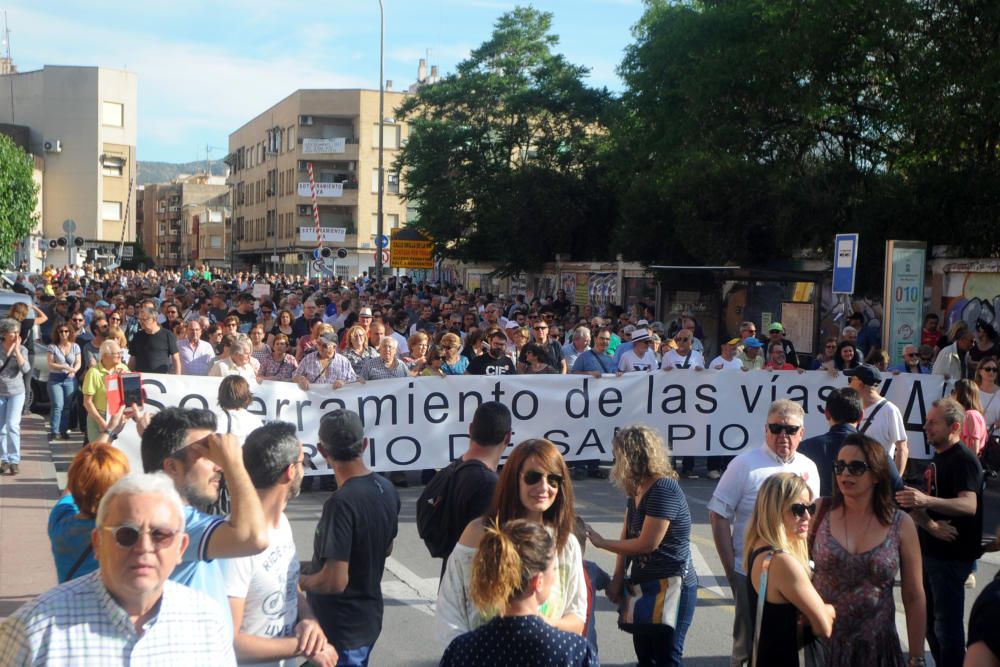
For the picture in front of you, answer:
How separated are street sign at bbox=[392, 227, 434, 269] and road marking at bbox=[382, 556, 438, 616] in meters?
27.9

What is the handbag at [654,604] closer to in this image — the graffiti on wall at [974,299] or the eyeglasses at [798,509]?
the eyeglasses at [798,509]

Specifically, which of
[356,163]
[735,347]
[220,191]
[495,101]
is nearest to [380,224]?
[495,101]

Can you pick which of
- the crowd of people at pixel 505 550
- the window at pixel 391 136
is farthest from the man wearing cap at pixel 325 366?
the window at pixel 391 136

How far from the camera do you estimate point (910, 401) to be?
11555 mm

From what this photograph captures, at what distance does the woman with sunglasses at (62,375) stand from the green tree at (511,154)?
21.2 m

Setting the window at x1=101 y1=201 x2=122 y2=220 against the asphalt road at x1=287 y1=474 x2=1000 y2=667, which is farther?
the window at x1=101 y1=201 x2=122 y2=220

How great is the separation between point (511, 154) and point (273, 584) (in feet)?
113

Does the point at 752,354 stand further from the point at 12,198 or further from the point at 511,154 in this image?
the point at 12,198

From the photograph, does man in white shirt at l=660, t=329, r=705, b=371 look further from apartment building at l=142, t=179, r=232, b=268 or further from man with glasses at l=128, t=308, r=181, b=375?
apartment building at l=142, t=179, r=232, b=268

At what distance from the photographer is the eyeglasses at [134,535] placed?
2785mm

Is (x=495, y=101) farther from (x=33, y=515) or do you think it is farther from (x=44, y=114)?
(x=44, y=114)

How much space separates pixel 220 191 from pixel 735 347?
13366 centimetres

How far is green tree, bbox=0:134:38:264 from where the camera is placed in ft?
146

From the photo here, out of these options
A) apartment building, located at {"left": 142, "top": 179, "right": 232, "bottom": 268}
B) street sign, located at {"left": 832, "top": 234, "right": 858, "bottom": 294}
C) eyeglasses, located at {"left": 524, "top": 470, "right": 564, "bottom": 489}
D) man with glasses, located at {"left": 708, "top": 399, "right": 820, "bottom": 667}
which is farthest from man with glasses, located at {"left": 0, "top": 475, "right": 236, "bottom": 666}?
apartment building, located at {"left": 142, "top": 179, "right": 232, "bottom": 268}
